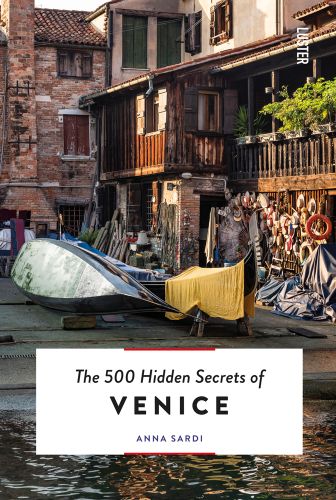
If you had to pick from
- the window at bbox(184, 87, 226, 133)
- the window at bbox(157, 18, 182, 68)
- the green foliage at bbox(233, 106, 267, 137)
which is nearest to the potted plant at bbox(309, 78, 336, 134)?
the green foliage at bbox(233, 106, 267, 137)

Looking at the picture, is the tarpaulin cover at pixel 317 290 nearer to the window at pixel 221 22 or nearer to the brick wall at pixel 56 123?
the window at pixel 221 22

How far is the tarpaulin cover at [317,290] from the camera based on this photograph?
19844 mm

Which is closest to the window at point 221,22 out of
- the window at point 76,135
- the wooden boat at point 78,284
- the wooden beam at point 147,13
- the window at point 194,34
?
the window at point 194,34

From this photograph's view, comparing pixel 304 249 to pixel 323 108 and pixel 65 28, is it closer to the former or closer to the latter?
pixel 323 108

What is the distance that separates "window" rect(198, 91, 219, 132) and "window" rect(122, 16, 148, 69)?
823 cm

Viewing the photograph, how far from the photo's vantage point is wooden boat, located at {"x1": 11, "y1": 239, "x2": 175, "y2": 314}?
57.9ft

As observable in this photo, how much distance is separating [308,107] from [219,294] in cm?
757

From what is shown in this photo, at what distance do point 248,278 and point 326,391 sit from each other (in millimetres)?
4095

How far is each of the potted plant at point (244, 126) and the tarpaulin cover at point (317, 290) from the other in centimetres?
613

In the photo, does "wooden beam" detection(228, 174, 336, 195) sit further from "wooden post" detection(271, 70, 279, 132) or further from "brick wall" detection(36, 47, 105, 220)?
"brick wall" detection(36, 47, 105, 220)

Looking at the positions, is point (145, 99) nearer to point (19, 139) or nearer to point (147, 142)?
point (147, 142)

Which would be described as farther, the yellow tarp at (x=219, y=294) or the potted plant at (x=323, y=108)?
the potted plant at (x=323, y=108)

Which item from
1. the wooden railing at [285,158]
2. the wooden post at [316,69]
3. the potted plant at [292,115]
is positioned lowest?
the wooden railing at [285,158]

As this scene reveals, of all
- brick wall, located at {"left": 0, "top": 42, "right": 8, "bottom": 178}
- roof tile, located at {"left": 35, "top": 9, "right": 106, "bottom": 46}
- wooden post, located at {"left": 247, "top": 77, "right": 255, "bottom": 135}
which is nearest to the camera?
wooden post, located at {"left": 247, "top": 77, "right": 255, "bottom": 135}
